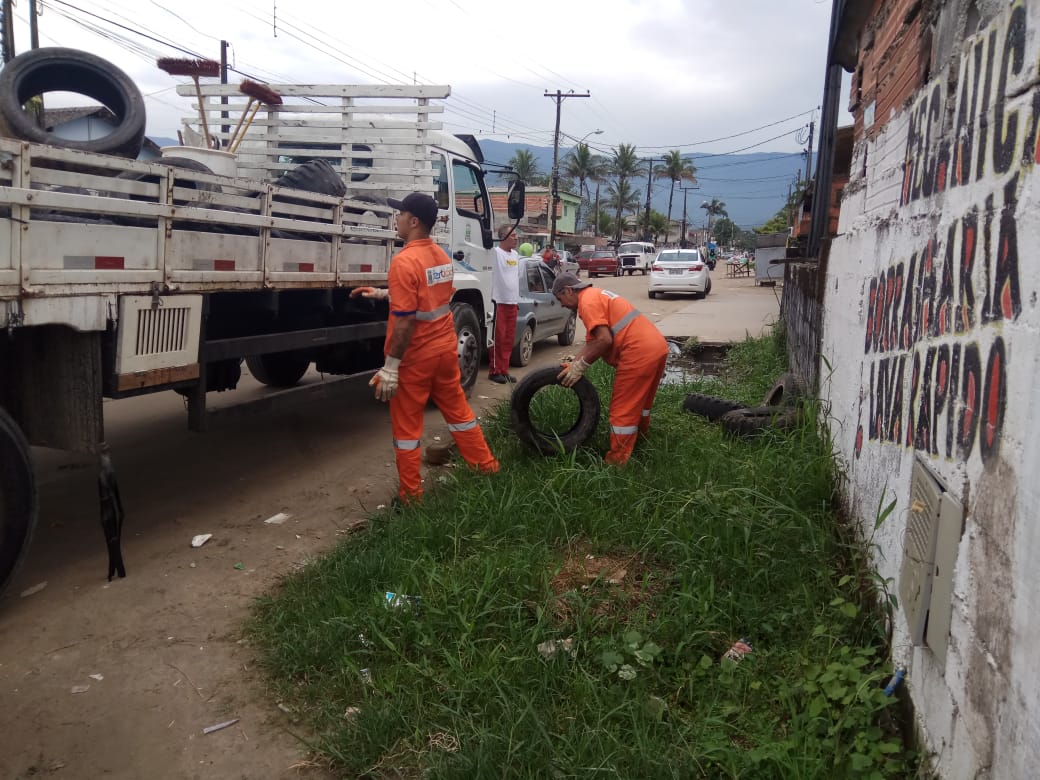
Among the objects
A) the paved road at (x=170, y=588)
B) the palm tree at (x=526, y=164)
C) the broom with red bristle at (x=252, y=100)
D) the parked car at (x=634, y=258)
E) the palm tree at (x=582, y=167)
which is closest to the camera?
the paved road at (x=170, y=588)

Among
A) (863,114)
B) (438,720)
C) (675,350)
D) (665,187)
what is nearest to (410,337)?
(438,720)

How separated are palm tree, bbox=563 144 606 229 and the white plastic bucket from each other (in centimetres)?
6695

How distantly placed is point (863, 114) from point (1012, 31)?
3523 millimetres

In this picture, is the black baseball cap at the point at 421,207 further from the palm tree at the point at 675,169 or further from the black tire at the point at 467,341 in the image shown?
the palm tree at the point at 675,169

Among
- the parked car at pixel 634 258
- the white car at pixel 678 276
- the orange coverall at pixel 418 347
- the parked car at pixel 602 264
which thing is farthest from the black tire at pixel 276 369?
the parked car at pixel 634 258

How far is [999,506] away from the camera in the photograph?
180 centimetres

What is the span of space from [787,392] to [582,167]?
71495 millimetres

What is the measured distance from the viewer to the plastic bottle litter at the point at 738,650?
296 cm

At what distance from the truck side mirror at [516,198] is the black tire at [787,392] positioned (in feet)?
11.1

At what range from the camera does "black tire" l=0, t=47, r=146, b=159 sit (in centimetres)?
398

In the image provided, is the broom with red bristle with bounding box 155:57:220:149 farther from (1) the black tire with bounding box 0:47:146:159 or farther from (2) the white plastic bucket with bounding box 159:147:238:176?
(1) the black tire with bounding box 0:47:146:159

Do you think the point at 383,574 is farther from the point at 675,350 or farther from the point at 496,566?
the point at 675,350

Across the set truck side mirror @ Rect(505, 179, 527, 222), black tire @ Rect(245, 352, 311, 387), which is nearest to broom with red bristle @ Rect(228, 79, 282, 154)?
black tire @ Rect(245, 352, 311, 387)

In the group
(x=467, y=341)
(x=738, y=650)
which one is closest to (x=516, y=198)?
(x=467, y=341)
